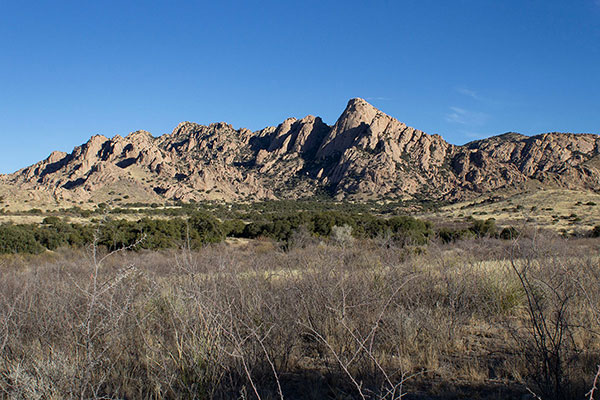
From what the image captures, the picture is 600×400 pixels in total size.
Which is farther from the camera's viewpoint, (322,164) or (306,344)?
(322,164)

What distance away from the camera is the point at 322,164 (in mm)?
116812

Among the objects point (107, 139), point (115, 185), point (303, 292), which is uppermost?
point (107, 139)

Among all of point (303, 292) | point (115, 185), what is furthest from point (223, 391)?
point (115, 185)

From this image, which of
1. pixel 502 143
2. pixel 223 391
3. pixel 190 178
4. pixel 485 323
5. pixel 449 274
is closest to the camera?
pixel 223 391

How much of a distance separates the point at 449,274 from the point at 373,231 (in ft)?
68.7

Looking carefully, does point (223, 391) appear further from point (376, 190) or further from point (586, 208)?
point (376, 190)

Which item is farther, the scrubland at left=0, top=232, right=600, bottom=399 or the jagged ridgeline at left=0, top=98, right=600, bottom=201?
the jagged ridgeline at left=0, top=98, right=600, bottom=201

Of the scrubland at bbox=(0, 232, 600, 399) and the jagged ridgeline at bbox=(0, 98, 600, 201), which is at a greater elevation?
the jagged ridgeline at bbox=(0, 98, 600, 201)

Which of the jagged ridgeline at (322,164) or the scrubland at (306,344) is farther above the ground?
the jagged ridgeline at (322,164)

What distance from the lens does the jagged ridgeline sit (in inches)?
3506

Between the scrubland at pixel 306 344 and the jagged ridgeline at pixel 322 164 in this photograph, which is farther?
the jagged ridgeline at pixel 322 164

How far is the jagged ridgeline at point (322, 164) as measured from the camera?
89.1m

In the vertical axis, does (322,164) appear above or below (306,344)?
above

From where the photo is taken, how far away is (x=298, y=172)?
11644 cm
